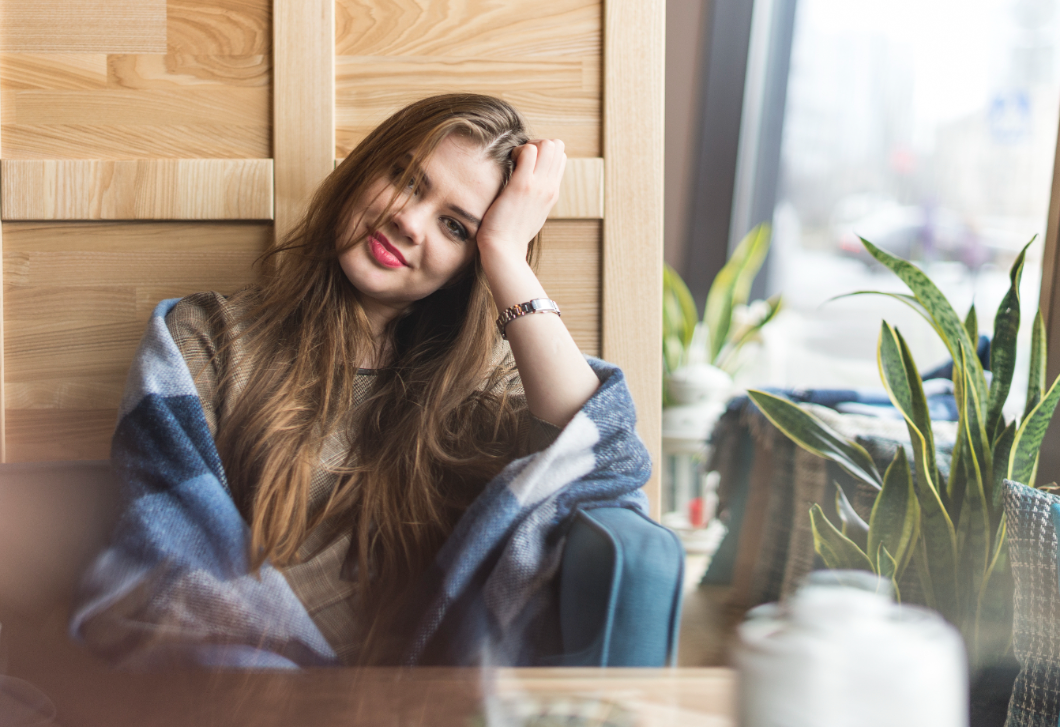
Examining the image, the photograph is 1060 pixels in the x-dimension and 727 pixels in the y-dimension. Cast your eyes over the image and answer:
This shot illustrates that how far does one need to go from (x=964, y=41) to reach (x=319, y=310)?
Answer: 101 inches

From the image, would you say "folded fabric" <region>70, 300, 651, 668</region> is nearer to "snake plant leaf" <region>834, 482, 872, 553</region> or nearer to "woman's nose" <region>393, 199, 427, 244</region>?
"woman's nose" <region>393, 199, 427, 244</region>

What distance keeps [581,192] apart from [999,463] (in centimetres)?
75

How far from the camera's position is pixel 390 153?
96 cm

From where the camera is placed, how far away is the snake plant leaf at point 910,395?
3.53 ft

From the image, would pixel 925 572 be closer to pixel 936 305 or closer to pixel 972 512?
pixel 972 512

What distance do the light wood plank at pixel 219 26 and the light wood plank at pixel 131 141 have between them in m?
0.12

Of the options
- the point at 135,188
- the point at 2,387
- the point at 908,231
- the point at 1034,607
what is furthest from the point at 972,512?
the point at 908,231

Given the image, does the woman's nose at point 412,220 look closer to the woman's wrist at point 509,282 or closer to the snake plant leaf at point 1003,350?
the woman's wrist at point 509,282

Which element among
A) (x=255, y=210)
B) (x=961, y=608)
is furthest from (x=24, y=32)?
(x=961, y=608)

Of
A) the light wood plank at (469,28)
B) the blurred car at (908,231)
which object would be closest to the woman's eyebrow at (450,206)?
the light wood plank at (469,28)

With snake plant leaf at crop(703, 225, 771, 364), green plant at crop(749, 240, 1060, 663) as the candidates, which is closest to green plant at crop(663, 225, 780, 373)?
snake plant leaf at crop(703, 225, 771, 364)

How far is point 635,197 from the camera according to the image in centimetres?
119

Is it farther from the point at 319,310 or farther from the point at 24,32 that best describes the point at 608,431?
the point at 24,32

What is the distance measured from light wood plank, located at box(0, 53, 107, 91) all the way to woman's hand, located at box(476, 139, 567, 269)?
2.25 ft
